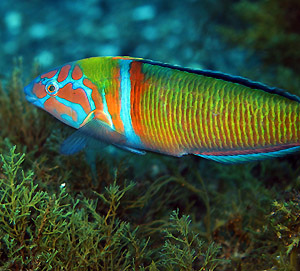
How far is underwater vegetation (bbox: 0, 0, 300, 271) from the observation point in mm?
2018

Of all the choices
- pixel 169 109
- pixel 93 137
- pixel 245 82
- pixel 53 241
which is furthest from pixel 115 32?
pixel 53 241

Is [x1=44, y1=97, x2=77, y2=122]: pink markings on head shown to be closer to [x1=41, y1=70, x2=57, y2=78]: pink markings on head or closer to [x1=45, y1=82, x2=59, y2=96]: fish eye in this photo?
[x1=45, y1=82, x2=59, y2=96]: fish eye

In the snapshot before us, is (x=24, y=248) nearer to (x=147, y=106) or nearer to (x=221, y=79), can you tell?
(x=147, y=106)

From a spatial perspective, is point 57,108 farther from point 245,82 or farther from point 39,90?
point 245,82

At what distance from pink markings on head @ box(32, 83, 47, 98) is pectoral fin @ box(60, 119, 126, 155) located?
1.22 feet

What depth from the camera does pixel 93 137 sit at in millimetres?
2230

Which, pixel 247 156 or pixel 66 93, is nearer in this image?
pixel 247 156

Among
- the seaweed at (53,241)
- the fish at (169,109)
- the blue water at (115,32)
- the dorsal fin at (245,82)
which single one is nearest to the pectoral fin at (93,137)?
the fish at (169,109)

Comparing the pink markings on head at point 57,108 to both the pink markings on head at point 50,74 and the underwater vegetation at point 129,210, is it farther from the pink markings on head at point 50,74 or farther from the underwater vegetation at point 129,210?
the underwater vegetation at point 129,210

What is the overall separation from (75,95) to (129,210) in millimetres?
1062

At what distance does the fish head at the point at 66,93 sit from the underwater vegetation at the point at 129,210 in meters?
0.43

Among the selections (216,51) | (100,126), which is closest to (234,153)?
(100,126)

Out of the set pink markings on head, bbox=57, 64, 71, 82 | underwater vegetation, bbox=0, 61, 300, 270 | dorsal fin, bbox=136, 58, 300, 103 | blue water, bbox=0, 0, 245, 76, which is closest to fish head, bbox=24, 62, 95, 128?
pink markings on head, bbox=57, 64, 71, 82

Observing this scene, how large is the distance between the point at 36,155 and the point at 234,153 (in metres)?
2.05
